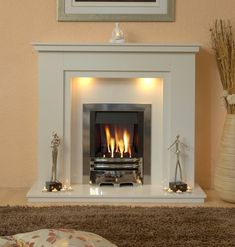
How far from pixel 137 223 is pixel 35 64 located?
171 cm

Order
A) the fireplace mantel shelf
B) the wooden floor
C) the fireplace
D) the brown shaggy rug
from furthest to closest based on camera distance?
1. the fireplace
2. the fireplace mantel shelf
3. the wooden floor
4. the brown shaggy rug

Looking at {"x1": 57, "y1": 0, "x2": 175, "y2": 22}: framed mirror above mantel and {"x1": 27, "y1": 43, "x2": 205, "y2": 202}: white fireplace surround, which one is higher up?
{"x1": 57, "y1": 0, "x2": 175, "y2": 22}: framed mirror above mantel

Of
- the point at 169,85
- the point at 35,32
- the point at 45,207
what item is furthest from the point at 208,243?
the point at 35,32

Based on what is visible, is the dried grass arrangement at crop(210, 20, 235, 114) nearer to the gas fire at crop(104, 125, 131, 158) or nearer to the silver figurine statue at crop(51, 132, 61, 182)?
the gas fire at crop(104, 125, 131, 158)

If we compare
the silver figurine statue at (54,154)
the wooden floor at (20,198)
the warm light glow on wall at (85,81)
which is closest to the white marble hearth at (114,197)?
the wooden floor at (20,198)

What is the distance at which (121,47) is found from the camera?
11.7ft

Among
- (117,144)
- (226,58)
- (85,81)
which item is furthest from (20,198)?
(226,58)

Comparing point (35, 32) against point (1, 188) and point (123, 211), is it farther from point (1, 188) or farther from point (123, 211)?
point (123, 211)

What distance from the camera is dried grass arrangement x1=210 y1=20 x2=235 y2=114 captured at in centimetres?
358

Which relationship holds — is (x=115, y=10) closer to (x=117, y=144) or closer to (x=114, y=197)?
(x=117, y=144)

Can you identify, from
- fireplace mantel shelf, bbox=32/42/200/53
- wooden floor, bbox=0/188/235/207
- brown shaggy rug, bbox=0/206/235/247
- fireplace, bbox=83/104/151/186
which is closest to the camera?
brown shaggy rug, bbox=0/206/235/247

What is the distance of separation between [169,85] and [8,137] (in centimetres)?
138

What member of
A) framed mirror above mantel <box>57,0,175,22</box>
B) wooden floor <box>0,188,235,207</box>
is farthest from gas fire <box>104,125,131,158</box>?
framed mirror above mantel <box>57,0,175,22</box>

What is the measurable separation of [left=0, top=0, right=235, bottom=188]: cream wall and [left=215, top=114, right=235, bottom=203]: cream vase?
1.29 ft
